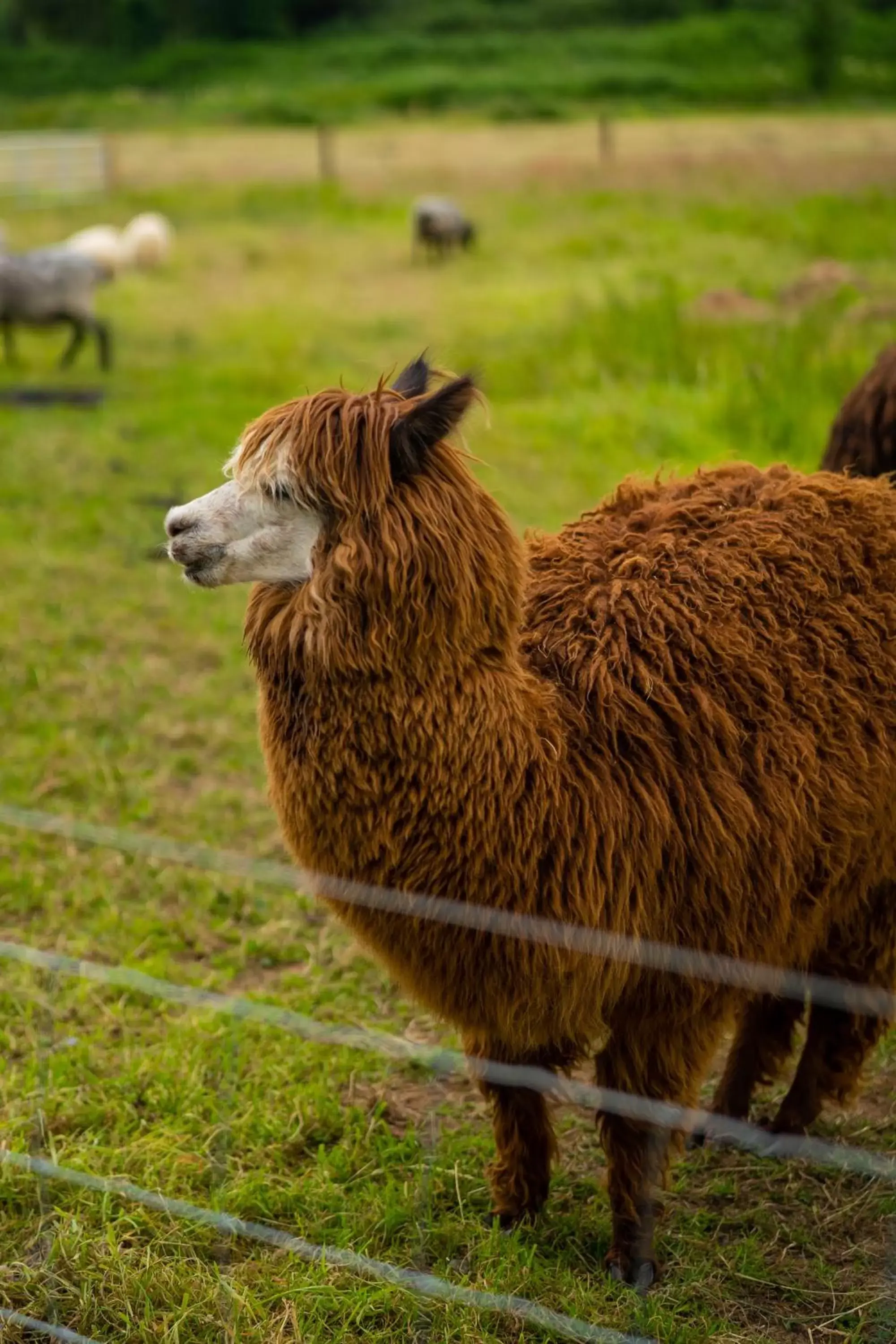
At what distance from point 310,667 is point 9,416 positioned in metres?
7.86

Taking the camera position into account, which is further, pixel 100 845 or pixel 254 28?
pixel 254 28

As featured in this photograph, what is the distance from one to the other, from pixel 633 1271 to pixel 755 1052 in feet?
2.20

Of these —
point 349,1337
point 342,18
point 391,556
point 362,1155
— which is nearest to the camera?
point 391,556

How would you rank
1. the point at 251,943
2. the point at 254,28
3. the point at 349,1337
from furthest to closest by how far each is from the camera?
1. the point at 254,28
2. the point at 251,943
3. the point at 349,1337

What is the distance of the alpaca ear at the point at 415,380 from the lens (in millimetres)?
2518

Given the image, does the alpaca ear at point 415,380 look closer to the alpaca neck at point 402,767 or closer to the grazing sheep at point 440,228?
the alpaca neck at point 402,767

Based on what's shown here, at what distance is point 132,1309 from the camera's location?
2.51m

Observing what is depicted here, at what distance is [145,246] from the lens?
1523 cm

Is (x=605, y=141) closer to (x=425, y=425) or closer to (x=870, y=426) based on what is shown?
(x=870, y=426)

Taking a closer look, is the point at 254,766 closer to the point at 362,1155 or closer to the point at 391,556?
the point at 362,1155

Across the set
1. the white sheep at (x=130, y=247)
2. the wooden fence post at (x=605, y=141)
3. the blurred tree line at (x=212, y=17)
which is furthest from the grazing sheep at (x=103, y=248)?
the blurred tree line at (x=212, y=17)

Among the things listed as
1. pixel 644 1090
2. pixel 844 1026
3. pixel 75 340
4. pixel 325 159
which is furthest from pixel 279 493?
pixel 325 159

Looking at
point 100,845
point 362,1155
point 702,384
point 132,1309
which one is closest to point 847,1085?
point 362,1155

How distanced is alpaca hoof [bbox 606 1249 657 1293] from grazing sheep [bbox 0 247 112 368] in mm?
9587
